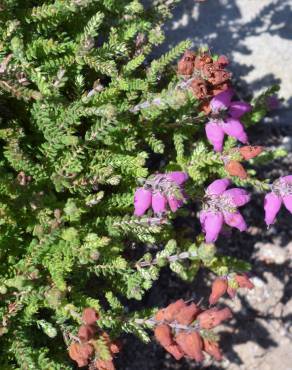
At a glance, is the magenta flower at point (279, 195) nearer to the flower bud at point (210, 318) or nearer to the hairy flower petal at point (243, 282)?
the hairy flower petal at point (243, 282)

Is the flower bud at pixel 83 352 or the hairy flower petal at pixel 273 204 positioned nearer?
the flower bud at pixel 83 352

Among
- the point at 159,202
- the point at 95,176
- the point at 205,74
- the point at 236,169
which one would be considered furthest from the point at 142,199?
the point at 205,74

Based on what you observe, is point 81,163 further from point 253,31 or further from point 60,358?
point 253,31

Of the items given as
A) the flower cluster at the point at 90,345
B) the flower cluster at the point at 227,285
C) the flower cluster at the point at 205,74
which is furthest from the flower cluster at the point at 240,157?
the flower cluster at the point at 90,345

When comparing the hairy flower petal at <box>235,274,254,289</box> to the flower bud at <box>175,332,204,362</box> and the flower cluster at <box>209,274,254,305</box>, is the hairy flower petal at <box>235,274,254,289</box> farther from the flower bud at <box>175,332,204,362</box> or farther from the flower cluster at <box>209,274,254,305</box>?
the flower bud at <box>175,332,204,362</box>

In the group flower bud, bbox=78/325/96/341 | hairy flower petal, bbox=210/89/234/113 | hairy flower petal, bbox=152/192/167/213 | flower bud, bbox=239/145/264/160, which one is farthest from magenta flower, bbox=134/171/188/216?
flower bud, bbox=78/325/96/341

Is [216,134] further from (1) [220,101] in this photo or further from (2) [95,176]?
(2) [95,176]

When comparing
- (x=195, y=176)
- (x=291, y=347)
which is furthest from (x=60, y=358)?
(x=291, y=347)
